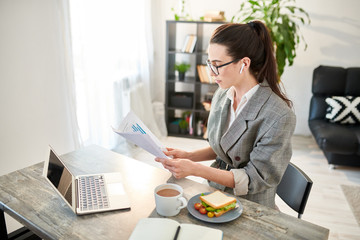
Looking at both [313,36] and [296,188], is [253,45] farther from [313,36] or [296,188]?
[313,36]

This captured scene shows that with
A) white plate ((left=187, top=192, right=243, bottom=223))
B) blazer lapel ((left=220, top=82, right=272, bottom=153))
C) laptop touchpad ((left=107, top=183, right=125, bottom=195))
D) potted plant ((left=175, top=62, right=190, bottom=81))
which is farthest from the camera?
potted plant ((left=175, top=62, right=190, bottom=81))

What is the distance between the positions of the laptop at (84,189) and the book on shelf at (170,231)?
0.20 meters

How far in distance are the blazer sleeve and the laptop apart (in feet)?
1.53

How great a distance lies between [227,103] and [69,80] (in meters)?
1.45

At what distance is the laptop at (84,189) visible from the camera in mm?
1129

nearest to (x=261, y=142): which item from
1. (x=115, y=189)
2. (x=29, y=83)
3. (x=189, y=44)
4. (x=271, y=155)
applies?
(x=271, y=155)

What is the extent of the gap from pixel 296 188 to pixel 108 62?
2202 millimetres

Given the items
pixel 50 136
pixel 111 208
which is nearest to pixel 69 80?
pixel 50 136

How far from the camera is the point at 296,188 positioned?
56.3 inches

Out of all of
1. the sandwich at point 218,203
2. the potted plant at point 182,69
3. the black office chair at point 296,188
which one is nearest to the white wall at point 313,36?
the potted plant at point 182,69

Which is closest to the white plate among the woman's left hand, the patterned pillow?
the woman's left hand

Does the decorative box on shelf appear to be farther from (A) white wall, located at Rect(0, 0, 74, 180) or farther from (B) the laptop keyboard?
(B) the laptop keyboard

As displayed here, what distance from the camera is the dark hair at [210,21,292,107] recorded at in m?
1.33

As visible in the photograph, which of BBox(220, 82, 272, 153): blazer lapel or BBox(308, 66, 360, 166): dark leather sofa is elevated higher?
BBox(220, 82, 272, 153): blazer lapel
